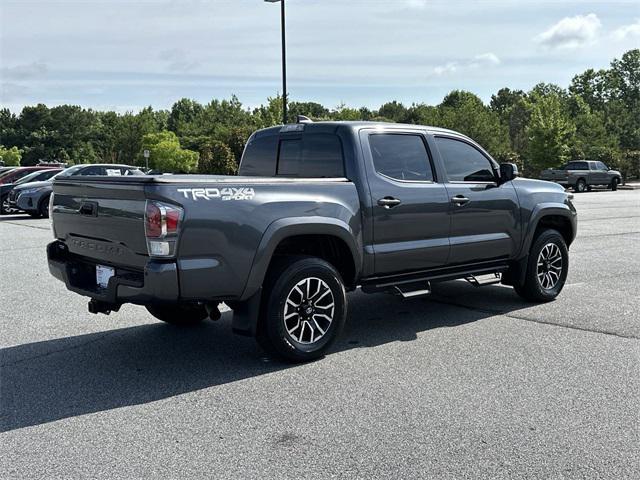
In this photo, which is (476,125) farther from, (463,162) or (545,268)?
(463,162)

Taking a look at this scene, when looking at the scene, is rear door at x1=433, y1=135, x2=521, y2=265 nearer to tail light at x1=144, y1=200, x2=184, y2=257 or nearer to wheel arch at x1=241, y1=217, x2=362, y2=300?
wheel arch at x1=241, y1=217, x2=362, y2=300

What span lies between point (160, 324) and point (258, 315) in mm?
1885

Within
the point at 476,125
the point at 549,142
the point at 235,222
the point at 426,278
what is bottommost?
the point at 426,278

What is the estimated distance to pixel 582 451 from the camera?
3689 mm

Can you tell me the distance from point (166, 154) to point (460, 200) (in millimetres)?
62245

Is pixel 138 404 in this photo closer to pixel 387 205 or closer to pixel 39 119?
pixel 387 205

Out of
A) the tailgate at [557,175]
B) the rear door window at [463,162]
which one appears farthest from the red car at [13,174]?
the tailgate at [557,175]

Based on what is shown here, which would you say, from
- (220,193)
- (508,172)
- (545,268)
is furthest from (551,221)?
(220,193)

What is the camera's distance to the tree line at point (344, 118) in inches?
1829

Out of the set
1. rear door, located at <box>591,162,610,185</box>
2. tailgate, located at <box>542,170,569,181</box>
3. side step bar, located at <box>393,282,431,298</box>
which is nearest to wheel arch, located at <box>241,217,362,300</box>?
side step bar, located at <box>393,282,431,298</box>

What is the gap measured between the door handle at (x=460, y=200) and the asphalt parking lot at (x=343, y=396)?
1.21 meters

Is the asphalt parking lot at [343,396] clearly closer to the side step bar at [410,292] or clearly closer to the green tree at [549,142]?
the side step bar at [410,292]

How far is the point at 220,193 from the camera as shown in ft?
15.9

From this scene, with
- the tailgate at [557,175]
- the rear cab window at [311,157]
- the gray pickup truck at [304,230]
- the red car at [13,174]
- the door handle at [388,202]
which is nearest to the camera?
the gray pickup truck at [304,230]
